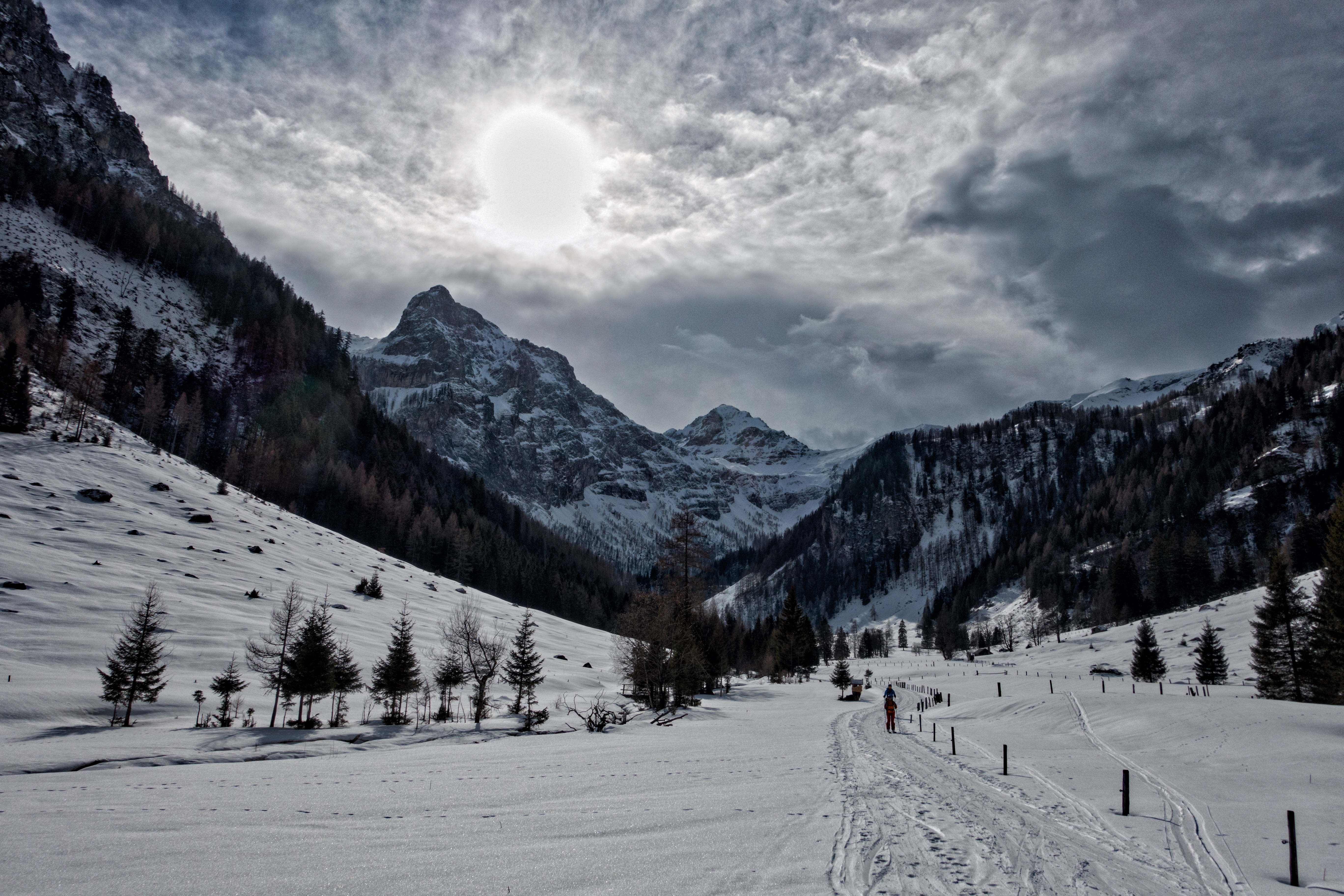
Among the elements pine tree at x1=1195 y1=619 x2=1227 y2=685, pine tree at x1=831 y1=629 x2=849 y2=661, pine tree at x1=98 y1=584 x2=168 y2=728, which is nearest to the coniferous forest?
pine tree at x1=831 y1=629 x2=849 y2=661

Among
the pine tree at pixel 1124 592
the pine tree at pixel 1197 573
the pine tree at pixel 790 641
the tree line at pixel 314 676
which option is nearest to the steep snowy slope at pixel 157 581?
the tree line at pixel 314 676

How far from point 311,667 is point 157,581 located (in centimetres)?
2591

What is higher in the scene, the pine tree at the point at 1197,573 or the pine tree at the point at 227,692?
the pine tree at the point at 1197,573

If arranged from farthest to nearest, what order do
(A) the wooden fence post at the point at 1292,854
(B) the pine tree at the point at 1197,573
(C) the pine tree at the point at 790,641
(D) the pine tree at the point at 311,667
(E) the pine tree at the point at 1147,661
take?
(B) the pine tree at the point at 1197,573 < (C) the pine tree at the point at 790,641 < (E) the pine tree at the point at 1147,661 < (D) the pine tree at the point at 311,667 < (A) the wooden fence post at the point at 1292,854

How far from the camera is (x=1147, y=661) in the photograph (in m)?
54.3

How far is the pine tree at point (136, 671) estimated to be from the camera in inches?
1087

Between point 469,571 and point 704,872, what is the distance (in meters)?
113

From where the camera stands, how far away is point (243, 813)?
1101 cm

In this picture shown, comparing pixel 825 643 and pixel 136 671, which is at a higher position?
pixel 136 671

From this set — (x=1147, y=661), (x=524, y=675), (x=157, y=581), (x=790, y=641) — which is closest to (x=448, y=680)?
(x=524, y=675)

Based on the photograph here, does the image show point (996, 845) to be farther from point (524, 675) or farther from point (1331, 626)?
point (1331, 626)

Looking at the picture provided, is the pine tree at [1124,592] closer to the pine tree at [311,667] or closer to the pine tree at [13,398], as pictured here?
the pine tree at [311,667]

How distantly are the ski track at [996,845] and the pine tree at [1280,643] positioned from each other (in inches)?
1433

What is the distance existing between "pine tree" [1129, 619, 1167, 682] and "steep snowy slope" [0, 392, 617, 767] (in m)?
48.4
